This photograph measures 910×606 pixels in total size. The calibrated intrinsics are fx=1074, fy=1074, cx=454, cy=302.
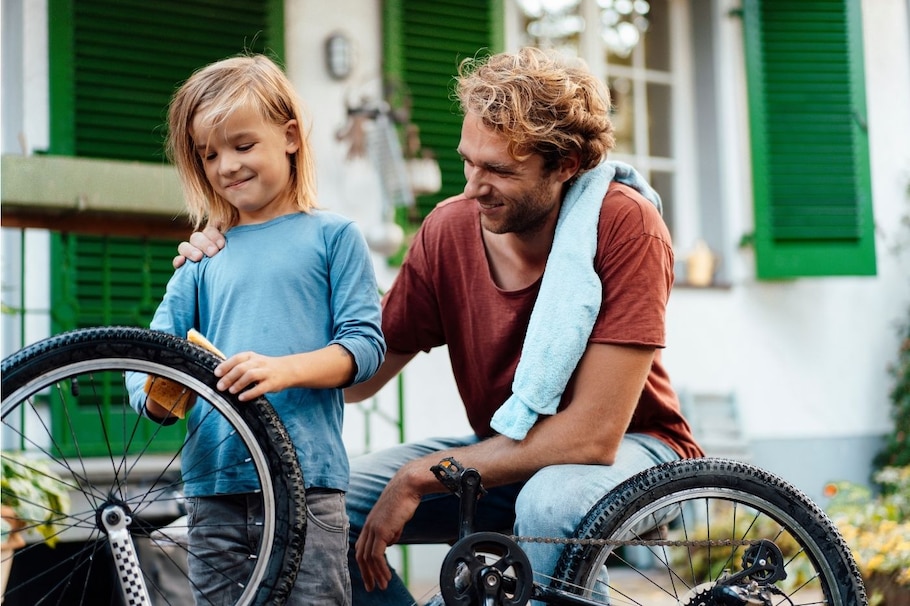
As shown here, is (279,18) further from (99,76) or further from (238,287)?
(238,287)

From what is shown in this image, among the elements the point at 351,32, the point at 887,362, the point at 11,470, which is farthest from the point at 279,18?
the point at 887,362

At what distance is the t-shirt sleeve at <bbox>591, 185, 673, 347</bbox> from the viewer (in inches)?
76.5

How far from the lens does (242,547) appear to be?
1818mm

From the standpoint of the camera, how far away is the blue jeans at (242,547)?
5.89 ft

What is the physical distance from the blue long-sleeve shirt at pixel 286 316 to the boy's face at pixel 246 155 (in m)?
0.07

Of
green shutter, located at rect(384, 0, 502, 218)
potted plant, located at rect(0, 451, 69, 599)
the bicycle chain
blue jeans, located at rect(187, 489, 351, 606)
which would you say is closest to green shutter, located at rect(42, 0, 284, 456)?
green shutter, located at rect(384, 0, 502, 218)

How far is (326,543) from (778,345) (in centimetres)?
472

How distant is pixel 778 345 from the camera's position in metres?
6.07

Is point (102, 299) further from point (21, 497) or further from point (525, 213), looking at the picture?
point (525, 213)

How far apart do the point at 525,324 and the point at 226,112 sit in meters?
0.71

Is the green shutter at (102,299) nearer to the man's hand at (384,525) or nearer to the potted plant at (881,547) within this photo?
the man's hand at (384,525)

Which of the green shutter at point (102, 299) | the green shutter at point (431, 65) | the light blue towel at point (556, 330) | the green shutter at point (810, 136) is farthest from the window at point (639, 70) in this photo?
the light blue towel at point (556, 330)

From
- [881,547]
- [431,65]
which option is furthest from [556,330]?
[431,65]

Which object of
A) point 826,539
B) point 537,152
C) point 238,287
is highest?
point 537,152
